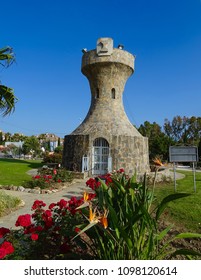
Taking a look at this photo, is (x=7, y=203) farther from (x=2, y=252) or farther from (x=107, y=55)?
(x=107, y=55)

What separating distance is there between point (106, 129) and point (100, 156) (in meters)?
2.23

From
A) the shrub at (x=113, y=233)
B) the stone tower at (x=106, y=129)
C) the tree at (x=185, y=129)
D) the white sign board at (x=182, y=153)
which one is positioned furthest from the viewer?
the tree at (x=185, y=129)

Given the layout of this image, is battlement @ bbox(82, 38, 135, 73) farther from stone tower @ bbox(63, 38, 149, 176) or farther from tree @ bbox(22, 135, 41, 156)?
tree @ bbox(22, 135, 41, 156)

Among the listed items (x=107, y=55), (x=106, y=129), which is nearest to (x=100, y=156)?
(x=106, y=129)

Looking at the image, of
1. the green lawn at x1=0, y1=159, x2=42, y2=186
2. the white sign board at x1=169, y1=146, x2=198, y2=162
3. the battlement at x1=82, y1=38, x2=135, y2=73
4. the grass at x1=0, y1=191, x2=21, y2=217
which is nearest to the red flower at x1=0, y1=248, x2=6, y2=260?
the grass at x1=0, y1=191, x2=21, y2=217

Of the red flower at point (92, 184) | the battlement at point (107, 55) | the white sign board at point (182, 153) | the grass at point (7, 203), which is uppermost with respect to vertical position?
the battlement at point (107, 55)

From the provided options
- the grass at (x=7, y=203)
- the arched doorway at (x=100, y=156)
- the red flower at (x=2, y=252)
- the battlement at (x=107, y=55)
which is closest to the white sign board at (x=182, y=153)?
the grass at (x=7, y=203)

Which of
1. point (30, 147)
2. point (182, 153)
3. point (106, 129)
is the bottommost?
point (182, 153)

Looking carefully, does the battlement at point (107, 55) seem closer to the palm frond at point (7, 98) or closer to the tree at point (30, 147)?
the palm frond at point (7, 98)

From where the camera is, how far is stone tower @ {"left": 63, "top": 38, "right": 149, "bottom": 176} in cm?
1794

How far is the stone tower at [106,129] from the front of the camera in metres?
17.9

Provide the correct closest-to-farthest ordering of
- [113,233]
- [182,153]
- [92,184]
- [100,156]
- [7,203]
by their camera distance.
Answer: [113,233] → [92,184] → [7,203] → [182,153] → [100,156]

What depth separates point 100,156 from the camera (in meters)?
18.5

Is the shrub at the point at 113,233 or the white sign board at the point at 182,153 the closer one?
the shrub at the point at 113,233
